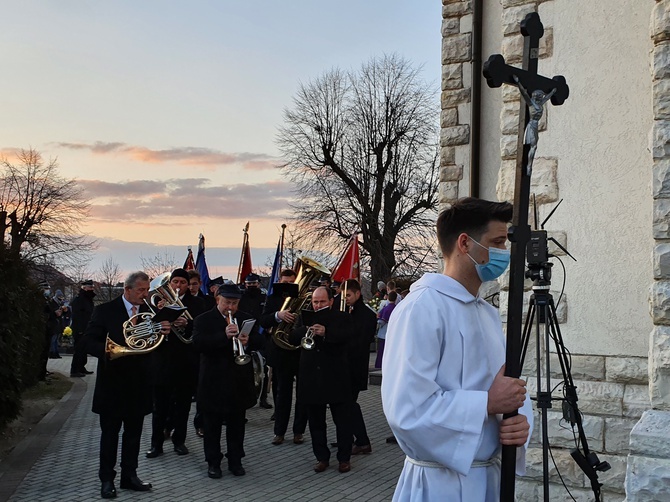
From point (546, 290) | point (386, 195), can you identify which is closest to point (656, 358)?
point (546, 290)

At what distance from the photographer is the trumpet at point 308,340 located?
9195mm

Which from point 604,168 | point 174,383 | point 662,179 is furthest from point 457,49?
point 174,383

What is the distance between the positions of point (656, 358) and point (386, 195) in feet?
105

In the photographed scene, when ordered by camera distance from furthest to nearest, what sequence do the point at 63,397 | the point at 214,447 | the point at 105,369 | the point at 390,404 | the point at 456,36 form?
the point at 63,397 → the point at 456,36 → the point at 214,447 → the point at 105,369 → the point at 390,404

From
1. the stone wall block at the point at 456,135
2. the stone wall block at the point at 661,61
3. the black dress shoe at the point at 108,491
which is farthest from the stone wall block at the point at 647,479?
the stone wall block at the point at 456,135

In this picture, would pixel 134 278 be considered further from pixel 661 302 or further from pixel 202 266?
pixel 202 266

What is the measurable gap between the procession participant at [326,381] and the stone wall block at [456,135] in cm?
253

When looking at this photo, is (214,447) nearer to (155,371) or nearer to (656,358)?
(155,371)

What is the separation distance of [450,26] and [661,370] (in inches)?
260

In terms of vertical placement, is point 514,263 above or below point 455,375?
above

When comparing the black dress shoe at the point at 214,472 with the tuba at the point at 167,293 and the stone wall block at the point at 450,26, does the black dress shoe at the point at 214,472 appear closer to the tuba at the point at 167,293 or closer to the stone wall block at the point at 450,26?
the tuba at the point at 167,293

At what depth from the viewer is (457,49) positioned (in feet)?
33.9

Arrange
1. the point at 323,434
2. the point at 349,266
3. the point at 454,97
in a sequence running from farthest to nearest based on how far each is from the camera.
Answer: the point at 349,266
the point at 454,97
the point at 323,434

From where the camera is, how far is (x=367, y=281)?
37.6m
